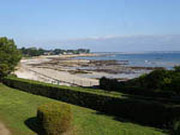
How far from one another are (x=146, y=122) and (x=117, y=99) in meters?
2.39

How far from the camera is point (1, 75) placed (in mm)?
35438

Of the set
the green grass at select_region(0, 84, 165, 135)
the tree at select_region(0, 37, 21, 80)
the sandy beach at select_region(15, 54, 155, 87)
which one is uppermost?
the tree at select_region(0, 37, 21, 80)

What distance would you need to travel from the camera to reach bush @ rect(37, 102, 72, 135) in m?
12.7

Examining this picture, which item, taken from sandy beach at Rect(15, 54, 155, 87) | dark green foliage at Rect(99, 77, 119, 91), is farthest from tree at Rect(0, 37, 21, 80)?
dark green foliage at Rect(99, 77, 119, 91)

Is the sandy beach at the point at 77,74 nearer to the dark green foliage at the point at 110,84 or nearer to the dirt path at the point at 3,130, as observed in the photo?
the dark green foliage at the point at 110,84

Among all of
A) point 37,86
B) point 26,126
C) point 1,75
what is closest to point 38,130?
point 26,126

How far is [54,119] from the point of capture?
1268cm

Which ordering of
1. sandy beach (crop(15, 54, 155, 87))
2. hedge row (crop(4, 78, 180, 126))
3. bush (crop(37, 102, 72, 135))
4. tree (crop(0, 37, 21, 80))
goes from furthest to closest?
sandy beach (crop(15, 54, 155, 87)) < tree (crop(0, 37, 21, 80)) < hedge row (crop(4, 78, 180, 126)) < bush (crop(37, 102, 72, 135))

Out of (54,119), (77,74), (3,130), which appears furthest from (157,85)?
(77,74)

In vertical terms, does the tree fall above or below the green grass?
above

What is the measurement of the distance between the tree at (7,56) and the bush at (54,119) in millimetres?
23929

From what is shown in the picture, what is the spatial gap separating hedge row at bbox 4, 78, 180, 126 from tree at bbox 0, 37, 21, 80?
13.8 metres

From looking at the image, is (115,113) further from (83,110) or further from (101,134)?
(101,134)

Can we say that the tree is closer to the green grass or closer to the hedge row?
the hedge row
